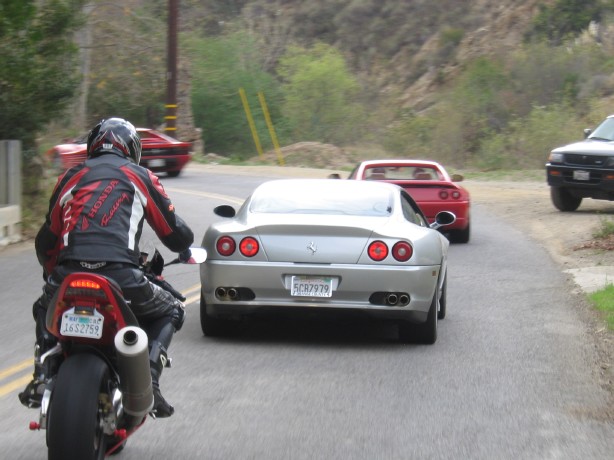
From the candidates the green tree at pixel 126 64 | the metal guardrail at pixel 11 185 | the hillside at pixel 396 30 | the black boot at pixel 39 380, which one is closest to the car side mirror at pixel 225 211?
the black boot at pixel 39 380

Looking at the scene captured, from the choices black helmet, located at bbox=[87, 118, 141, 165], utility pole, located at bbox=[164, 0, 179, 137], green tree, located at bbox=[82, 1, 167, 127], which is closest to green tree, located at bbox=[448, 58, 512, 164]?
green tree, located at bbox=[82, 1, 167, 127]

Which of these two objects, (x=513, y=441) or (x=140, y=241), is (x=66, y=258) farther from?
(x=513, y=441)

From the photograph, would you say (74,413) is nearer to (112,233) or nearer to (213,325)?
(112,233)

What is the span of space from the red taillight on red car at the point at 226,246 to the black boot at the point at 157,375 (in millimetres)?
3350

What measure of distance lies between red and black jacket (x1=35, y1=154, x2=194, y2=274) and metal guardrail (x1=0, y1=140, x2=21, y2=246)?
11304 mm

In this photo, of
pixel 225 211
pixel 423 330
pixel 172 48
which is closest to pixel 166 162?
pixel 172 48

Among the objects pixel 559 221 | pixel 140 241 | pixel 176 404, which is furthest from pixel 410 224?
pixel 559 221

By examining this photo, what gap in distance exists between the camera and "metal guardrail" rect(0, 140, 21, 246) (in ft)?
54.6

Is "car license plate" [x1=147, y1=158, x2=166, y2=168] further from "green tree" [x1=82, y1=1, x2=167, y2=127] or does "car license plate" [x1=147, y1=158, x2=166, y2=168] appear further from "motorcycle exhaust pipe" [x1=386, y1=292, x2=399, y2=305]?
"motorcycle exhaust pipe" [x1=386, y1=292, x2=399, y2=305]

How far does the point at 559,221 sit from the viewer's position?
2114 centimetres

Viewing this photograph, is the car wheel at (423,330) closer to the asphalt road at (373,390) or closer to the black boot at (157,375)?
the asphalt road at (373,390)

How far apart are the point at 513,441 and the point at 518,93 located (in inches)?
1942

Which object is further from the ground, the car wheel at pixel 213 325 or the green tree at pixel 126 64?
the car wheel at pixel 213 325

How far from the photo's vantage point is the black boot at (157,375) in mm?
5445
